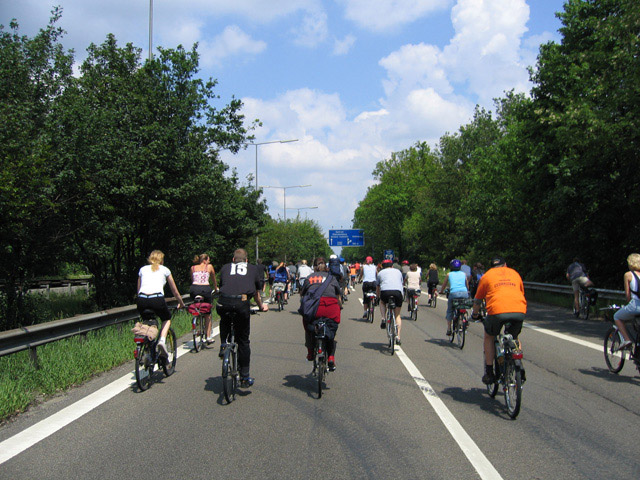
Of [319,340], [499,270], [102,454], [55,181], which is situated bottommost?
[102,454]

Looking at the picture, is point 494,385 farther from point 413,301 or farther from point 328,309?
point 413,301

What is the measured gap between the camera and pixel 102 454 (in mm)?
4602

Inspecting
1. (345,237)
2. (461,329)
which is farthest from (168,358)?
(345,237)

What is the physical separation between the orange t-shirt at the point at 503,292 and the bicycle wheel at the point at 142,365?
422 cm

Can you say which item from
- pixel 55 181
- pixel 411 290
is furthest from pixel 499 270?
pixel 55 181

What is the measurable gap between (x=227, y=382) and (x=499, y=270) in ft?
11.0

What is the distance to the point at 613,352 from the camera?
27.1 feet

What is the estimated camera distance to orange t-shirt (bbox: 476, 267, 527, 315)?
6242 mm

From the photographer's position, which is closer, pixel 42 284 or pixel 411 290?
pixel 411 290

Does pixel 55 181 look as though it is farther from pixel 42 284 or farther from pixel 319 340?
pixel 42 284

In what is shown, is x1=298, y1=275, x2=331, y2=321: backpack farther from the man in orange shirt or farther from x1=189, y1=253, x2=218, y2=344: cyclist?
x1=189, y1=253, x2=218, y2=344: cyclist

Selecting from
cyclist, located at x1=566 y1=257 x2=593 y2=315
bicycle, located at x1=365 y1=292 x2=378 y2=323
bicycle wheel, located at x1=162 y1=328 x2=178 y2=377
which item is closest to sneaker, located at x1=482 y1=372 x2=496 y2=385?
bicycle wheel, located at x1=162 y1=328 x2=178 y2=377

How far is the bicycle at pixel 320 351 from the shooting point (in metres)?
6.65

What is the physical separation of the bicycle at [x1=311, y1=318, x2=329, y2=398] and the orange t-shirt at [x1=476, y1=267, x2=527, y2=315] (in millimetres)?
1986
